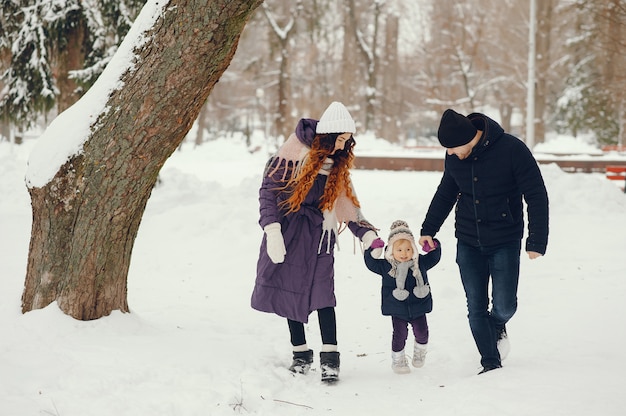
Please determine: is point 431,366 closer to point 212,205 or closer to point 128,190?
point 128,190

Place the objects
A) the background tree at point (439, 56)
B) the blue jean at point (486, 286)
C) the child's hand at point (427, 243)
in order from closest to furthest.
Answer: the blue jean at point (486, 286)
the child's hand at point (427, 243)
the background tree at point (439, 56)

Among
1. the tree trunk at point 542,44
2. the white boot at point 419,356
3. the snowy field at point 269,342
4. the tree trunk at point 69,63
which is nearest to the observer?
the snowy field at point 269,342

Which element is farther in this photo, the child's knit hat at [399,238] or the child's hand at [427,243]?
the child's hand at [427,243]

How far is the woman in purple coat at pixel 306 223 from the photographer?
4.49m

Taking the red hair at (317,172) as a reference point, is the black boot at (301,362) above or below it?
below

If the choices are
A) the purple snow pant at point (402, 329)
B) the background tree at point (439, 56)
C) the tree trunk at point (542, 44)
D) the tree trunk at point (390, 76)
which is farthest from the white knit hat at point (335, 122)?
the tree trunk at point (390, 76)

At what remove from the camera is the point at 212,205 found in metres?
11.3

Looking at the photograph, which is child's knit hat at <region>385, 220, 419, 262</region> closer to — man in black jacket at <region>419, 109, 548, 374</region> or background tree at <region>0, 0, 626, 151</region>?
man in black jacket at <region>419, 109, 548, 374</region>

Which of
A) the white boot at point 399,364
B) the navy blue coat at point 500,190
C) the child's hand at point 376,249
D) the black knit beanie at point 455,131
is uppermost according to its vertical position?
the black knit beanie at point 455,131

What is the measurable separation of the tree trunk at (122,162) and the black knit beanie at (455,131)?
1467 millimetres

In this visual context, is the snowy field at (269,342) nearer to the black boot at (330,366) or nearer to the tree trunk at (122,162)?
the black boot at (330,366)

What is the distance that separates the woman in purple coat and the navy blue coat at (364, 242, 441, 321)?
18 cm

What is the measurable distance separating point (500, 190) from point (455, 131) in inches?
19.1

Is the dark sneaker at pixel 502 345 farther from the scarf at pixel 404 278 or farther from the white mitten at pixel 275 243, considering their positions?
the white mitten at pixel 275 243
